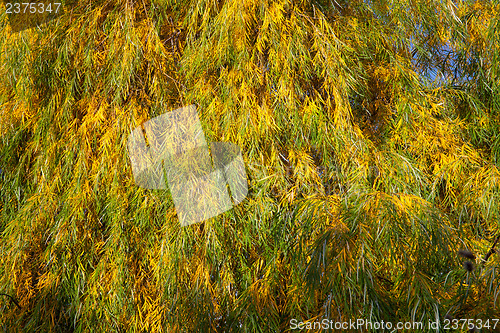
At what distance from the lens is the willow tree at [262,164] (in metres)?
1.30

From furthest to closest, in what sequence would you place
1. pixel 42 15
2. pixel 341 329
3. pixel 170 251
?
pixel 42 15
pixel 170 251
pixel 341 329

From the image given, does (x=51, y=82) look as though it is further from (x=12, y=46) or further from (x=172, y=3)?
(x=172, y=3)

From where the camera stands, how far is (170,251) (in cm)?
147

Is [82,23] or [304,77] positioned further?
[82,23]

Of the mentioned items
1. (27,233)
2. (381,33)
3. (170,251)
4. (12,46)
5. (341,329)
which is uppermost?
(12,46)

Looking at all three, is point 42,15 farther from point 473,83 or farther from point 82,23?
point 473,83

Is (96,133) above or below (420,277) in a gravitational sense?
above

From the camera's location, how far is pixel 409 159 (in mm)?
1595

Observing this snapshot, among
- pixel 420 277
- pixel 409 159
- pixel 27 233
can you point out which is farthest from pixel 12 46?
pixel 420 277

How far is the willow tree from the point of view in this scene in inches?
51.1

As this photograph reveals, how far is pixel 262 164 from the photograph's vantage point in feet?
5.04

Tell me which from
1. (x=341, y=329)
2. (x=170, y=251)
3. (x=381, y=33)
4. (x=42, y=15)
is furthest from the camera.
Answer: (x=42, y=15)

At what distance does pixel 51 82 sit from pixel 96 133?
0.34 meters

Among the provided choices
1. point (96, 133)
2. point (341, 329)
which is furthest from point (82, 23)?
point (341, 329)
